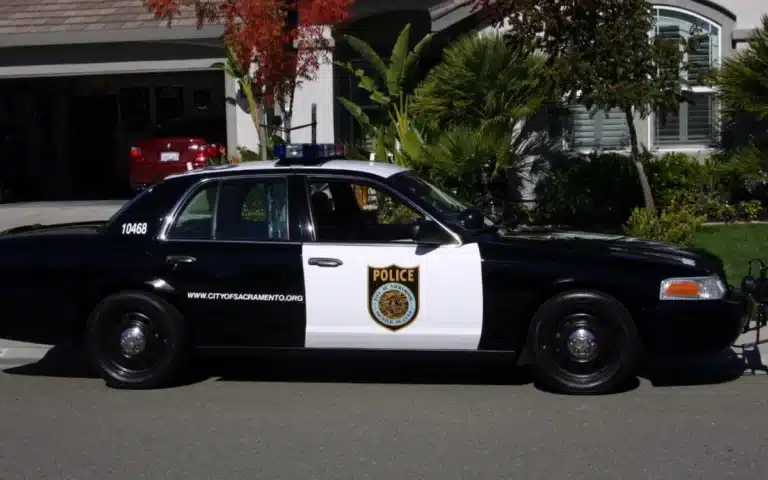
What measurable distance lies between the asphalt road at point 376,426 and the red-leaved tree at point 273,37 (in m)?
5.95

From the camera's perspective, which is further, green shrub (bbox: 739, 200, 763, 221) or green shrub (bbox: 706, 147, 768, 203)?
green shrub (bbox: 739, 200, 763, 221)

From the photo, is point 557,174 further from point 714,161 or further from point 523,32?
A: point 523,32

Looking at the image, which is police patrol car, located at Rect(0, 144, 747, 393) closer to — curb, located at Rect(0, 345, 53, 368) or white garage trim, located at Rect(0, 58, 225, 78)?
curb, located at Rect(0, 345, 53, 368)

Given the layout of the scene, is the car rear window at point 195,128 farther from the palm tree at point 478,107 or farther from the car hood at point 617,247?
the car hood at point 617,247

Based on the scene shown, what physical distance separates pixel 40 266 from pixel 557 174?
8.90 metres

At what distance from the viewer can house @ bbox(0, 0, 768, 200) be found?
52.2 ft

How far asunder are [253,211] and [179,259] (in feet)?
1.97

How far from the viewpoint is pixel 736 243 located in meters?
12.9

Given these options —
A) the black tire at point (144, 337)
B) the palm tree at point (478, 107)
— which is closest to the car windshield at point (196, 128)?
the palm tree at point (478, 107)

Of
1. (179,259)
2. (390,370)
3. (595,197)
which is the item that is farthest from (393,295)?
(595,197)

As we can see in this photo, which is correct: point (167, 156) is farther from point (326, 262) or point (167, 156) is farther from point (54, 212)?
point (326, 262)

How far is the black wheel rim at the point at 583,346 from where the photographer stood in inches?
292

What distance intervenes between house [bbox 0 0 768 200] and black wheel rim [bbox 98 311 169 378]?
7.03 m

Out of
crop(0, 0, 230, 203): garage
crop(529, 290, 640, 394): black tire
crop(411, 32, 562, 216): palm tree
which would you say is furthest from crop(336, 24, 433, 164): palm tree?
crop(529, 290, 640, 394): black tire
